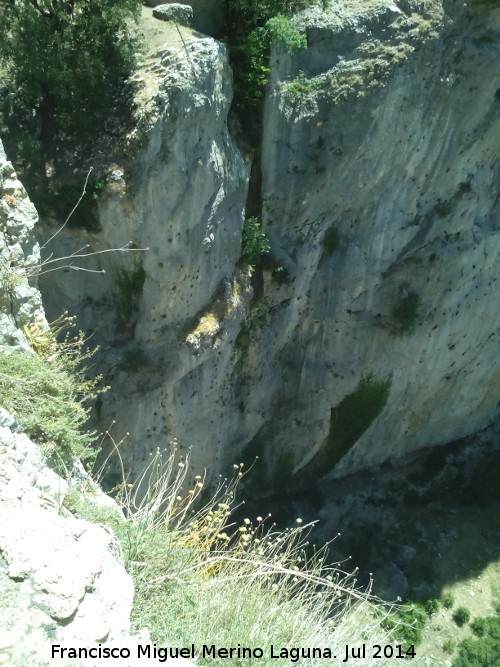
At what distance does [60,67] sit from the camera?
297 inches

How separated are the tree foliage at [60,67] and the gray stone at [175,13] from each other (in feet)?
1.45

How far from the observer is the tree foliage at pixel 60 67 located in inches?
292

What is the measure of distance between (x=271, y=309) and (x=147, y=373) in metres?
2.79

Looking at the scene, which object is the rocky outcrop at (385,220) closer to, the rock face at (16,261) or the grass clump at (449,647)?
the grass clump at (449,647)

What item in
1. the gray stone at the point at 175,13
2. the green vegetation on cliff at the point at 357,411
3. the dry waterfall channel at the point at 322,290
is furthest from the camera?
the green vegetation on cliff at the point at 357,411

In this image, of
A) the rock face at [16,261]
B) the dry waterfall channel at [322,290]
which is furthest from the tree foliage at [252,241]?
the rock face at [16,261]

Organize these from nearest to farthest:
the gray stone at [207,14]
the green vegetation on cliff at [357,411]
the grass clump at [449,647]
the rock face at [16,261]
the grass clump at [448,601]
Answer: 1. the rock face at [16,261]
2. the gray stone at [207,14]
3. the grass clump at [449,647]
4. the grass clump at [448,601]
5. the green vegetation on cliff at [357,411]

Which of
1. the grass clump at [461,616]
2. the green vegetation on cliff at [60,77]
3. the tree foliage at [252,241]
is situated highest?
the green vegetation on cliff at [60,77]

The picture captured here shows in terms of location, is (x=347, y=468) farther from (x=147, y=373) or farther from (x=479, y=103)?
(x=479, y=103)

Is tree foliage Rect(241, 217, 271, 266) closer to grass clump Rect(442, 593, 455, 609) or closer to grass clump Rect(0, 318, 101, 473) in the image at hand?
grass clump Rect(0, 318, 101, 473)

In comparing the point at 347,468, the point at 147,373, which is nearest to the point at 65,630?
the point at 147,373

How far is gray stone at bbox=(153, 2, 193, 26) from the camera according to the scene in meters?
8.45

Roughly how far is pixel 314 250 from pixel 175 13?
423 cm

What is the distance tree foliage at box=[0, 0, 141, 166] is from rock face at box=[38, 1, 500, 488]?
0.65 meters
